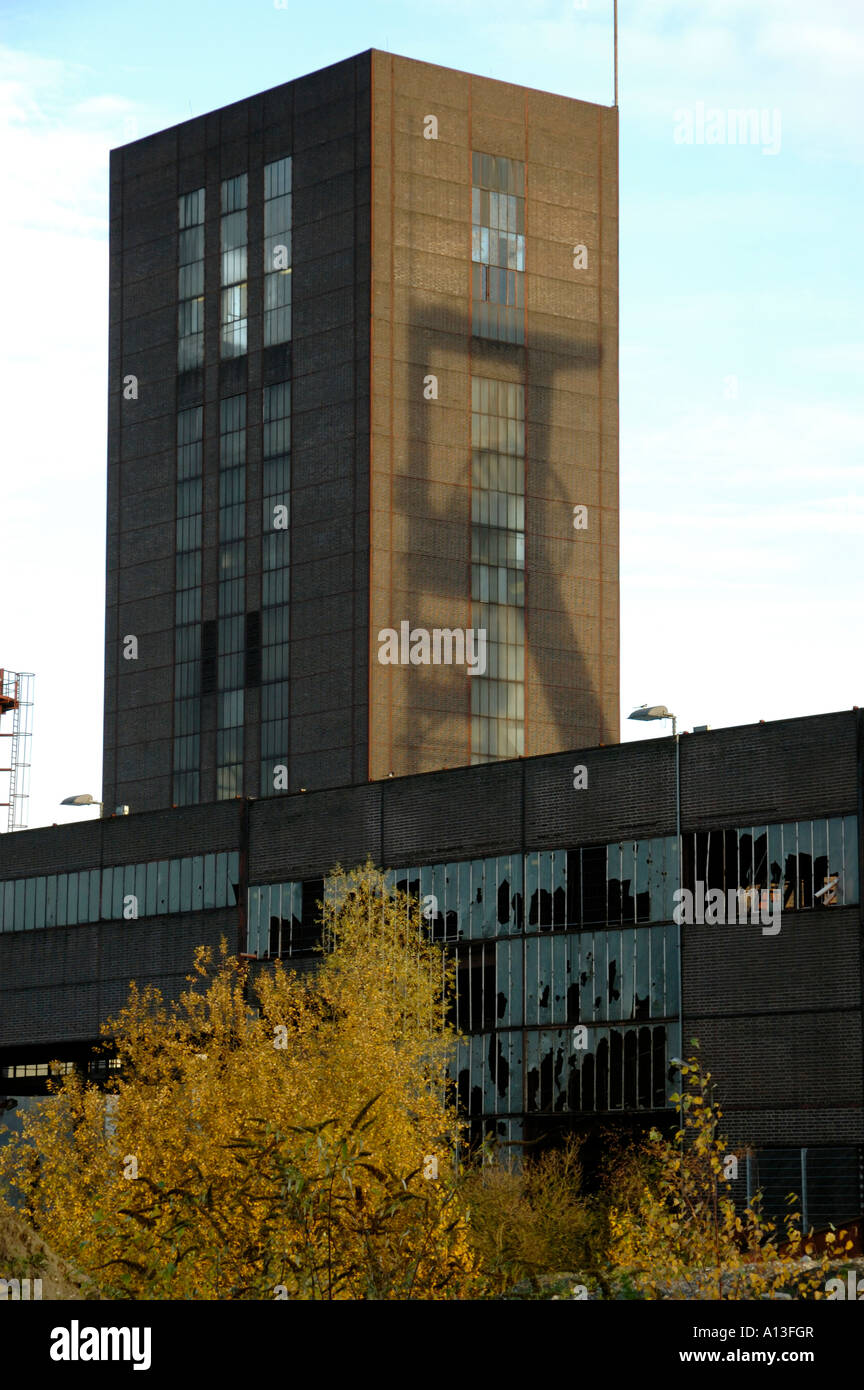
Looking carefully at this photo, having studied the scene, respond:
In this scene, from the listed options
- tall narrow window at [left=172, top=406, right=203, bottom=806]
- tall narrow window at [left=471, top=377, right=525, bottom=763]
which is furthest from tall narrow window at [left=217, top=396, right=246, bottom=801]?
tall narrow window at [left=471, top=377, right=525, bottom=763]

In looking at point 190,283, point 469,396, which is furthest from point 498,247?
point 190,283

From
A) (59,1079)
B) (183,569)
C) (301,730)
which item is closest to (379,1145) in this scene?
(59,1079)

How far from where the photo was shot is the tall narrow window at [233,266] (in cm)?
11094

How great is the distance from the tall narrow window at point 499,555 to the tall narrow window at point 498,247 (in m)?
3.61

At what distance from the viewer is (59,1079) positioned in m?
89.8

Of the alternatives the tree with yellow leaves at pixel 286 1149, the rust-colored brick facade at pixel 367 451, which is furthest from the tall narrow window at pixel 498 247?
the tree with yellow leaves at pixel 286 1149

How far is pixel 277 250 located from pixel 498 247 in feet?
39.3

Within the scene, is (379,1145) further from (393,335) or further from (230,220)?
(230,220)

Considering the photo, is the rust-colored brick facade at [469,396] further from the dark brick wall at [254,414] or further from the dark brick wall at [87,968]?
the dark brick wall at [87,968]

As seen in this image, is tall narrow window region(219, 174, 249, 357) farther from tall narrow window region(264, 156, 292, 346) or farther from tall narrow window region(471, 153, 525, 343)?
tall narrow window region(471, 153, 525, 343)

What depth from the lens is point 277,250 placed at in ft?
361
